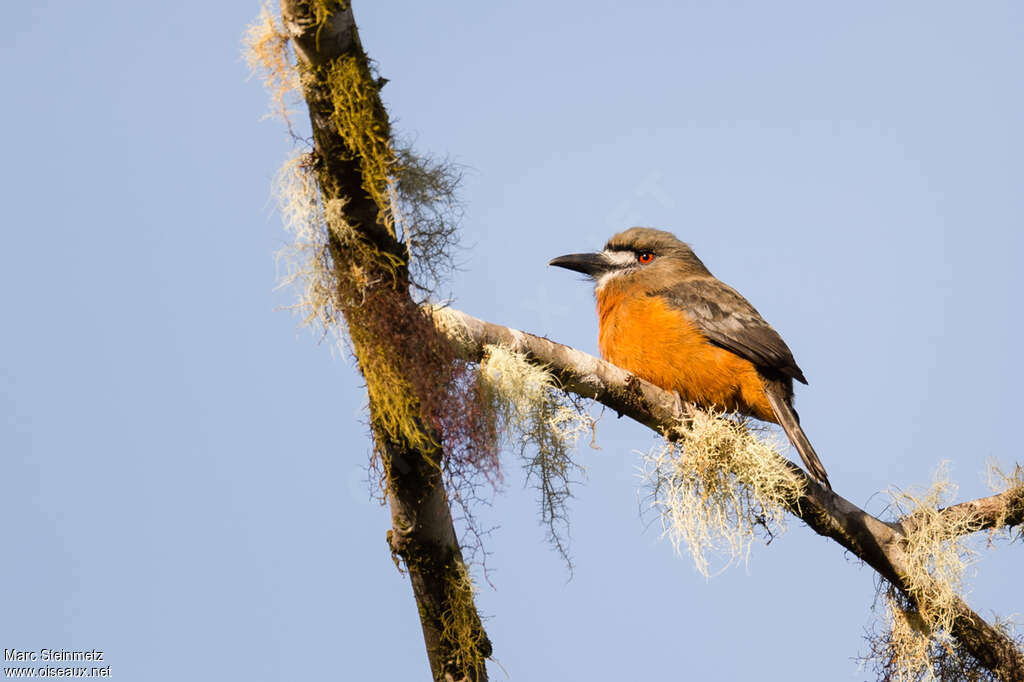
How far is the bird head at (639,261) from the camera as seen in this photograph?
5.95 m

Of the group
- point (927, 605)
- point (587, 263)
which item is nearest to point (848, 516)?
point (927, 605)

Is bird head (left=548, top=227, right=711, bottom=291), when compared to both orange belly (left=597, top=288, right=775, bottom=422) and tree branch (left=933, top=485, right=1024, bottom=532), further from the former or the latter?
tree branch (left=933, top=485, right=1024, bottom=532)

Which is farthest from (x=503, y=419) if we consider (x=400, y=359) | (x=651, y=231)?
(x=651, y=231)

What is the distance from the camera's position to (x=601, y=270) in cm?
605

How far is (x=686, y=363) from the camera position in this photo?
520 centimetres

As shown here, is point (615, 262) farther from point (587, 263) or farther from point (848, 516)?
point (848, 516)

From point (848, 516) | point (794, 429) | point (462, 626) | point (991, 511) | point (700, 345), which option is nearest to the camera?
point (462, 626)

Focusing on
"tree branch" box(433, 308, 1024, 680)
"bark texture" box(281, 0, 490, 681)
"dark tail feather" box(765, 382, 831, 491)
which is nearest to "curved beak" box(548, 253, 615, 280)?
"dark tail feather" box(765, 382, 831, 491)

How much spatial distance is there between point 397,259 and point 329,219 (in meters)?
0.25

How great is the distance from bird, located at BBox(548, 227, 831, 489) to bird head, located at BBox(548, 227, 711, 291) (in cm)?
2

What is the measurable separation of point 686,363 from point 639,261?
113 centimetres

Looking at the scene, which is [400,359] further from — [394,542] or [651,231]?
[651,231]

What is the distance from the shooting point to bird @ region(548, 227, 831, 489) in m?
5.20

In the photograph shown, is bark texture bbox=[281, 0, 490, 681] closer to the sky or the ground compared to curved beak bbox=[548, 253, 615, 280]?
closer to the ground
